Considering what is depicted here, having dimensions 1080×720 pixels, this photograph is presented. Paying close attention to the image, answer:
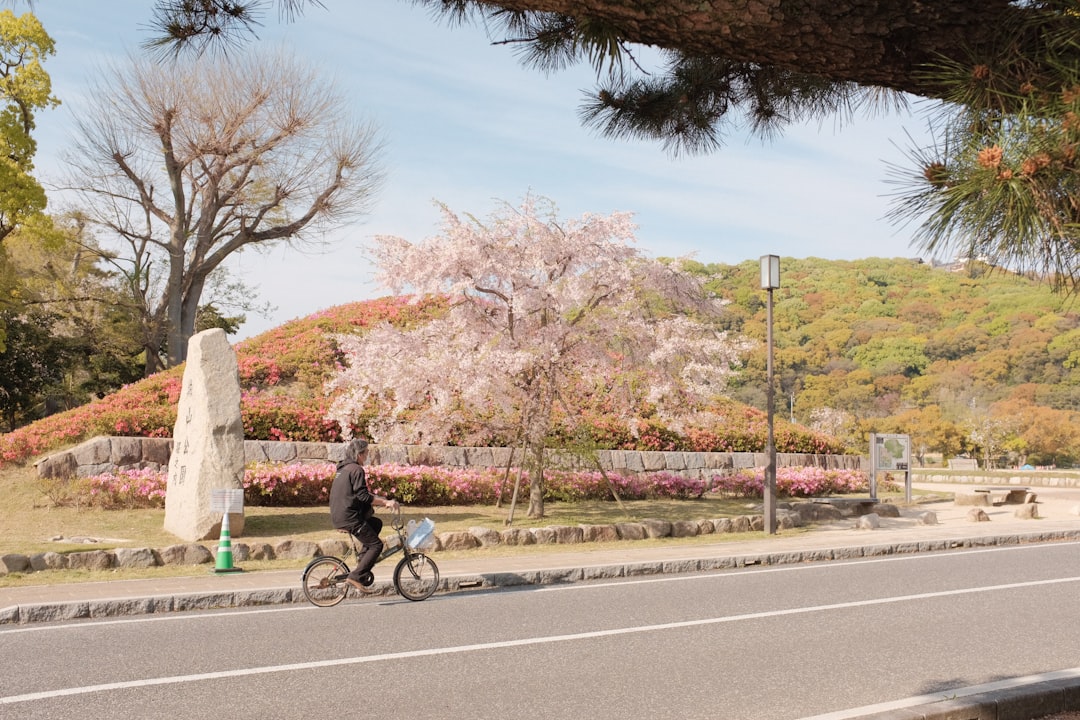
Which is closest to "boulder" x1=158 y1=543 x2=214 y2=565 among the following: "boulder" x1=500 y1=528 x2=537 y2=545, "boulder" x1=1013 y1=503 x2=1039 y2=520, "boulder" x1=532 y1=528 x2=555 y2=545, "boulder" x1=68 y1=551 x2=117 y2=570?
"boulder" x1=68 y1=551 x2=117 y2=570

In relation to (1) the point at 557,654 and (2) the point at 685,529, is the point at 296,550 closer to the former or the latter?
(1) the point at 557,654

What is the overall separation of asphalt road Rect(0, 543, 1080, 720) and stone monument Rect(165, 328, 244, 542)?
174 inches

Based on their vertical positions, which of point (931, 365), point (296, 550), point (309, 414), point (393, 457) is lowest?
point (296, 550)

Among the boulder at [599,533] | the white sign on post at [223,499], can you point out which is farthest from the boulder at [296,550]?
the boulder at [599,533]

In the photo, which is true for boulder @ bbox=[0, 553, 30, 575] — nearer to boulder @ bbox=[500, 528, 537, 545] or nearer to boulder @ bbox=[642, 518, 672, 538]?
boulder @ bbox=[500, 528, 537, 545]

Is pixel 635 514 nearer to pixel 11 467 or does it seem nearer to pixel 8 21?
pixel 11 467

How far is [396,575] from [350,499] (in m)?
0.92

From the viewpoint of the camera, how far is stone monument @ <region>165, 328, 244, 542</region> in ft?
41.0

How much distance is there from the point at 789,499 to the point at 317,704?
17.3 m

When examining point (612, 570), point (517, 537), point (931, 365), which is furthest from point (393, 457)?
point (931, 365)

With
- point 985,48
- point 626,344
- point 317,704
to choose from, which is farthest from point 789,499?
point 985,48

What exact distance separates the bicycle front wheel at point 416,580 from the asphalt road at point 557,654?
228 mm

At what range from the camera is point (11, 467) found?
15945 mm

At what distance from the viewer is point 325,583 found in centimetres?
858
